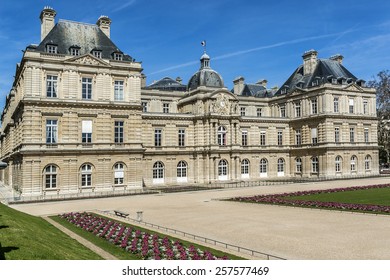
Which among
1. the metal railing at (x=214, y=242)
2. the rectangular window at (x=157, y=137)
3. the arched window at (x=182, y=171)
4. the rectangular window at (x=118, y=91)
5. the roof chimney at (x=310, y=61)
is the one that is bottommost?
the metal railing at (x=214, y=242)

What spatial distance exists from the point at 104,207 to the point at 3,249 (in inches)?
830

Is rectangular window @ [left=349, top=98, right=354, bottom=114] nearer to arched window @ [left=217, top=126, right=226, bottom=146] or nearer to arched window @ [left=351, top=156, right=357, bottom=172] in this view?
arched window @ [left=351, top=156, right=357, bottom=172]

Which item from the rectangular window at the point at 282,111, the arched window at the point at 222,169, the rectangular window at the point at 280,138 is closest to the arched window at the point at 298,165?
the rectangular window at the point at 280,138

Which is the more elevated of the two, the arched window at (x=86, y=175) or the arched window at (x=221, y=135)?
the arched window at (x=221, y=135)

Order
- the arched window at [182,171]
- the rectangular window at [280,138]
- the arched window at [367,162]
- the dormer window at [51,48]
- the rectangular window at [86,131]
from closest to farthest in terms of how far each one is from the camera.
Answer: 1. the dormer window at [51,48]
2. the rectangular window at [86,131]
3. the arched window at [182,171]
4. the arched window at [367,162]
5. the rectangular window at [280,138]

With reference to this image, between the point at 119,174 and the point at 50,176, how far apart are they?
7.24 m

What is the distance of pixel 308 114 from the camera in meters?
62.8

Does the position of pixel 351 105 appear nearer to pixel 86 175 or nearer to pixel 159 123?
pixel 159 123

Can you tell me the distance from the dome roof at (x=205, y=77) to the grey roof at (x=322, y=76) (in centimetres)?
1364

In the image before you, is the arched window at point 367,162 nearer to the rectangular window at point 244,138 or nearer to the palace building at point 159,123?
the palace building at point 159,123

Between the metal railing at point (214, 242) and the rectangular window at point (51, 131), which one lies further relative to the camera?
the rectangular window at point (51, 131)

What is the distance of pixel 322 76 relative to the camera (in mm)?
62469

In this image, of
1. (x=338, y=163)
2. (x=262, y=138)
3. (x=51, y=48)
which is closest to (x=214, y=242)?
(x=51, y=48)

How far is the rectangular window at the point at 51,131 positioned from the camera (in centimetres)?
4100
